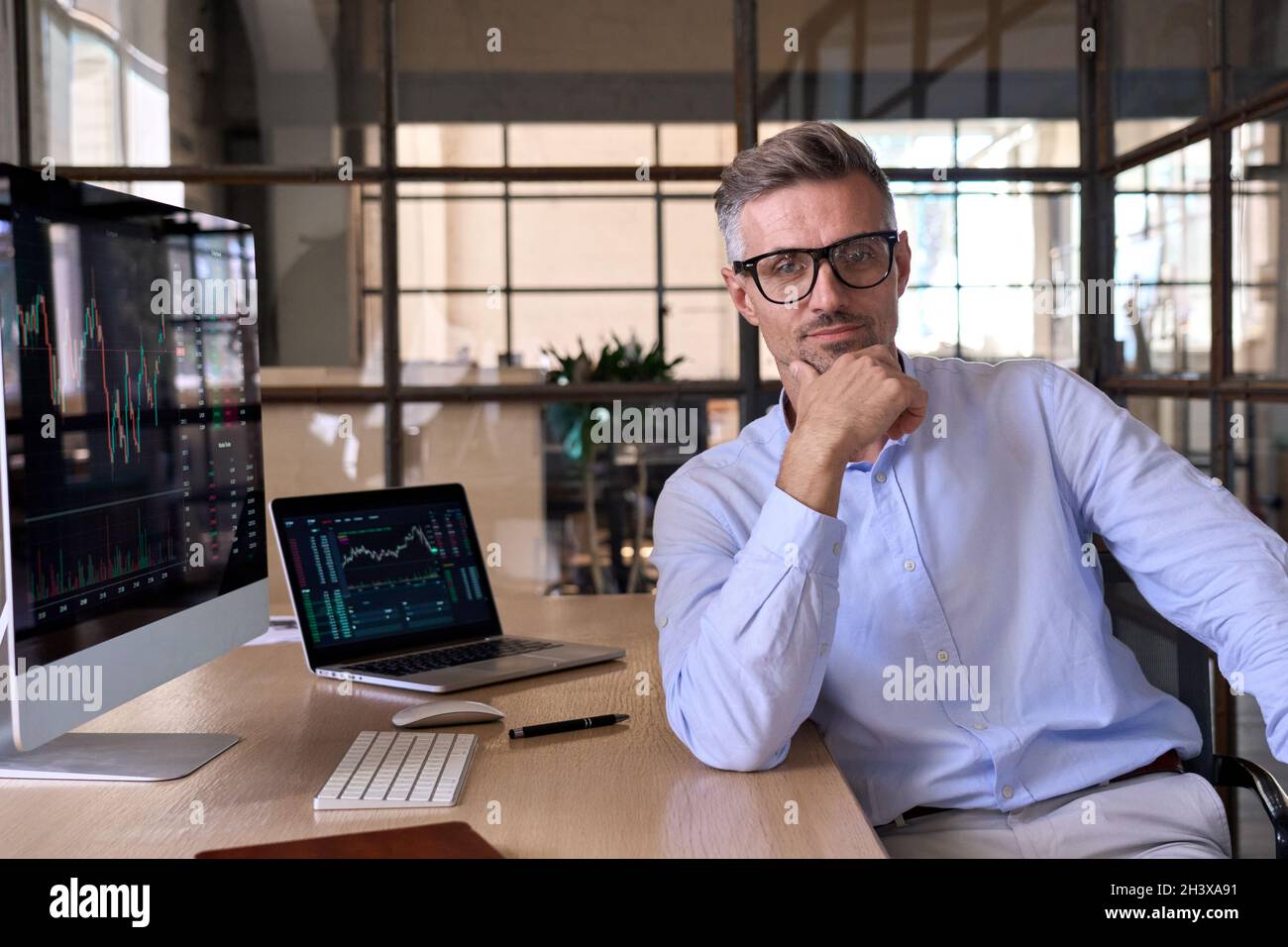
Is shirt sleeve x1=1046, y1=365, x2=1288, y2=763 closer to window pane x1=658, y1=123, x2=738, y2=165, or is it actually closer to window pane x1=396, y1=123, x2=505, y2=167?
window pane x1=658, y1=123, x2=738, y2=165

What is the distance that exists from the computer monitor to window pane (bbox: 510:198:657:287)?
200 centimetres

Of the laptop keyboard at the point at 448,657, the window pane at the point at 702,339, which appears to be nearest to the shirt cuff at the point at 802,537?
the laptop keyboard at the point at 448,657

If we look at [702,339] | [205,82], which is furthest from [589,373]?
[205,82]

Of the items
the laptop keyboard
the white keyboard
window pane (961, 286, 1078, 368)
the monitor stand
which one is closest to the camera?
the white keyboard

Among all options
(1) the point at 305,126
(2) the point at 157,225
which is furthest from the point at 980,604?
(1) the point at 305,126

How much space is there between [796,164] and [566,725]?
2.60 ft

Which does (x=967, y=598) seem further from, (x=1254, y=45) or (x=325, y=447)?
(x=325, y=447)

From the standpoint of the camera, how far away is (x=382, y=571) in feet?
6.65

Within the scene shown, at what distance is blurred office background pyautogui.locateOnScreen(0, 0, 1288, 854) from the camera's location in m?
3.68

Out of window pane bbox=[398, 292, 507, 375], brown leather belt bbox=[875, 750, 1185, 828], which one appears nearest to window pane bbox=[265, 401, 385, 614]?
window pane bbox=[398, 292, 507, 375]

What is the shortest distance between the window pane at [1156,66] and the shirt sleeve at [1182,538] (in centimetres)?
190

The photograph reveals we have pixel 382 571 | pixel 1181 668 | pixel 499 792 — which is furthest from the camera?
pixel 382 571
